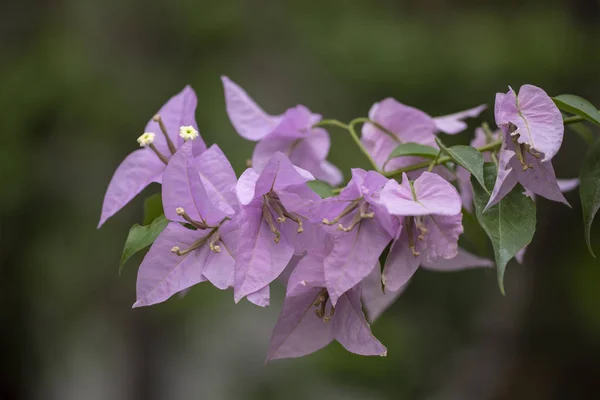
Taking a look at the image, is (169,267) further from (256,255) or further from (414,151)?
(414,151)

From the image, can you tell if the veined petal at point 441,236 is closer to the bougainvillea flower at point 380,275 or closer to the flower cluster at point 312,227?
the flower cluster at point 312,227

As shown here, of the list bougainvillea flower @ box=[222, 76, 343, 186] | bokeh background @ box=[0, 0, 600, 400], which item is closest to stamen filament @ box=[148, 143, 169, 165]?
bougainvillea flower @ box=[222, 76, 343, 186]

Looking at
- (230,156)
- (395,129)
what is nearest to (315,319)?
(395,129)

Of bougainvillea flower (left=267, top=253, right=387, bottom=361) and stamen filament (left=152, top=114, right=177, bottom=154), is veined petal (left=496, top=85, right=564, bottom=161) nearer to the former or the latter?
bougainvillea flower (left=267, top=253, right=387, bottom=361)

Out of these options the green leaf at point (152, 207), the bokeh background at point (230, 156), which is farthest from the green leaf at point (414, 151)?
the bokeh background at point (230, 156)

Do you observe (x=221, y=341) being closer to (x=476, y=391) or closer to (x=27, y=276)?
(x=27, y=276)
